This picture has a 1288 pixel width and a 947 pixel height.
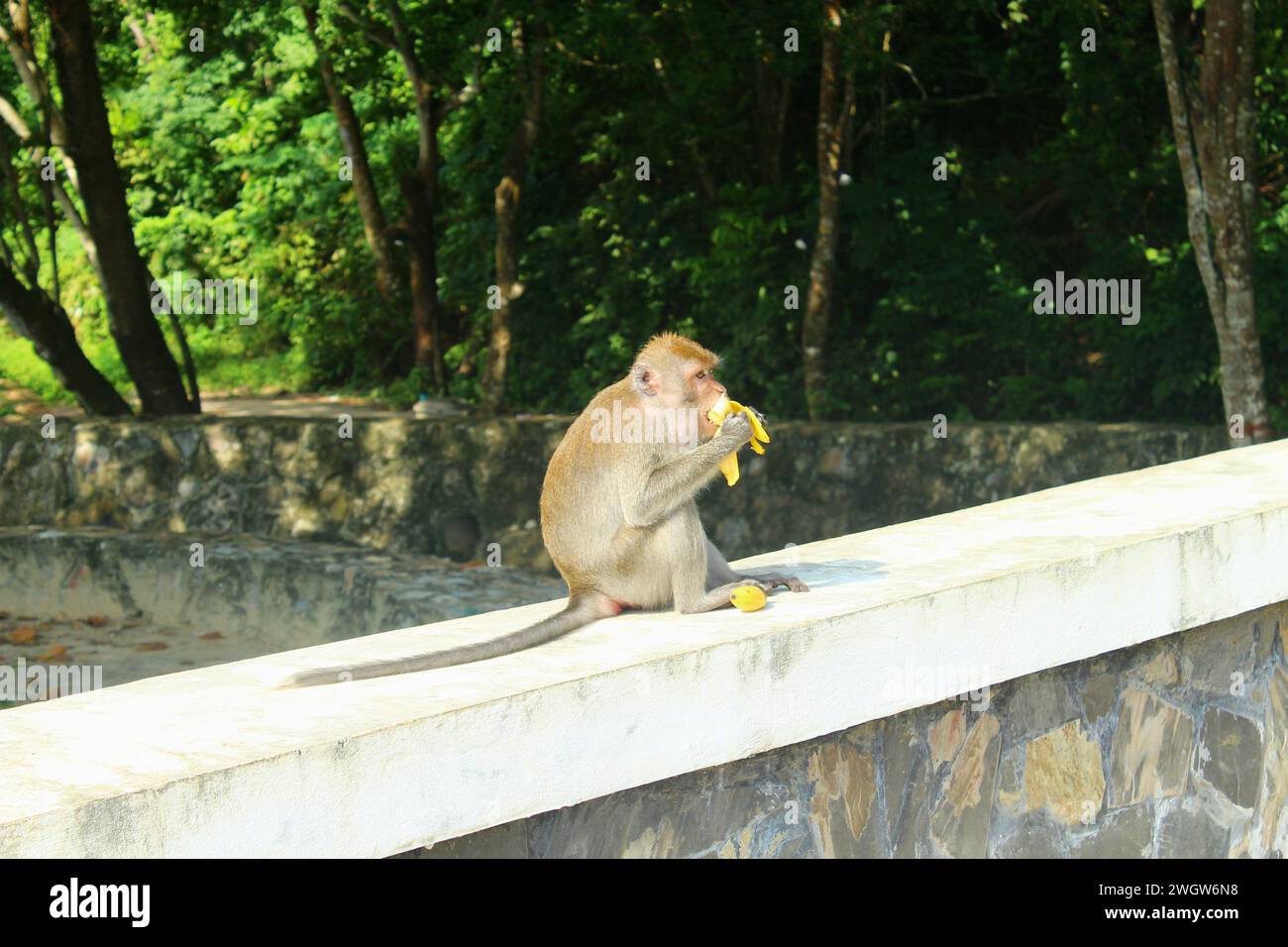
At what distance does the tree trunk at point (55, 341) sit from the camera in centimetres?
1302

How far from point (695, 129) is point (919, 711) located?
10265 mm

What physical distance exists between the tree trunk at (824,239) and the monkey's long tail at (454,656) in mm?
8904

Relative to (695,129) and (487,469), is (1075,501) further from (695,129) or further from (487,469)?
(695,129)

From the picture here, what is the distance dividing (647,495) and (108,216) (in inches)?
417

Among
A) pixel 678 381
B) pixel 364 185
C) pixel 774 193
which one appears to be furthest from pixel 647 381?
pixel 364 185

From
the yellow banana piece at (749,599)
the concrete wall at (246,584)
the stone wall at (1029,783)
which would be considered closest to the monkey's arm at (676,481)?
the yellow banana piece at (749,599)

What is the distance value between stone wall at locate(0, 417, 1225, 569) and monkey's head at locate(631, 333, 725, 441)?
715 cm

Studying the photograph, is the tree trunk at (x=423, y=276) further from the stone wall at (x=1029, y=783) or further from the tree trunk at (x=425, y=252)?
the stone wall at (x=1029, y=783)

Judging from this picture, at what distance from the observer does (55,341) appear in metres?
13.3

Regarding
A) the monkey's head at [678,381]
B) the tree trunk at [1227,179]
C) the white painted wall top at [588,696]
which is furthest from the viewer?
the tree trunk at [1227,179]

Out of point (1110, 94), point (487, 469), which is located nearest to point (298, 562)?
point (487, 469)

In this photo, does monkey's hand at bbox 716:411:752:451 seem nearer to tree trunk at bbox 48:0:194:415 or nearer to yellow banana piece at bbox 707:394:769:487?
yellow banana piece at bbox 707:394:769:487

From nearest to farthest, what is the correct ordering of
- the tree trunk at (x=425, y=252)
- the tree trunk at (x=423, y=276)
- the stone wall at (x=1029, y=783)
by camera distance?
the stone wall at (x=1029, y=783) → the tree trunk at (x=425, y=252) → the tree trunk at (x=423, y=276)
